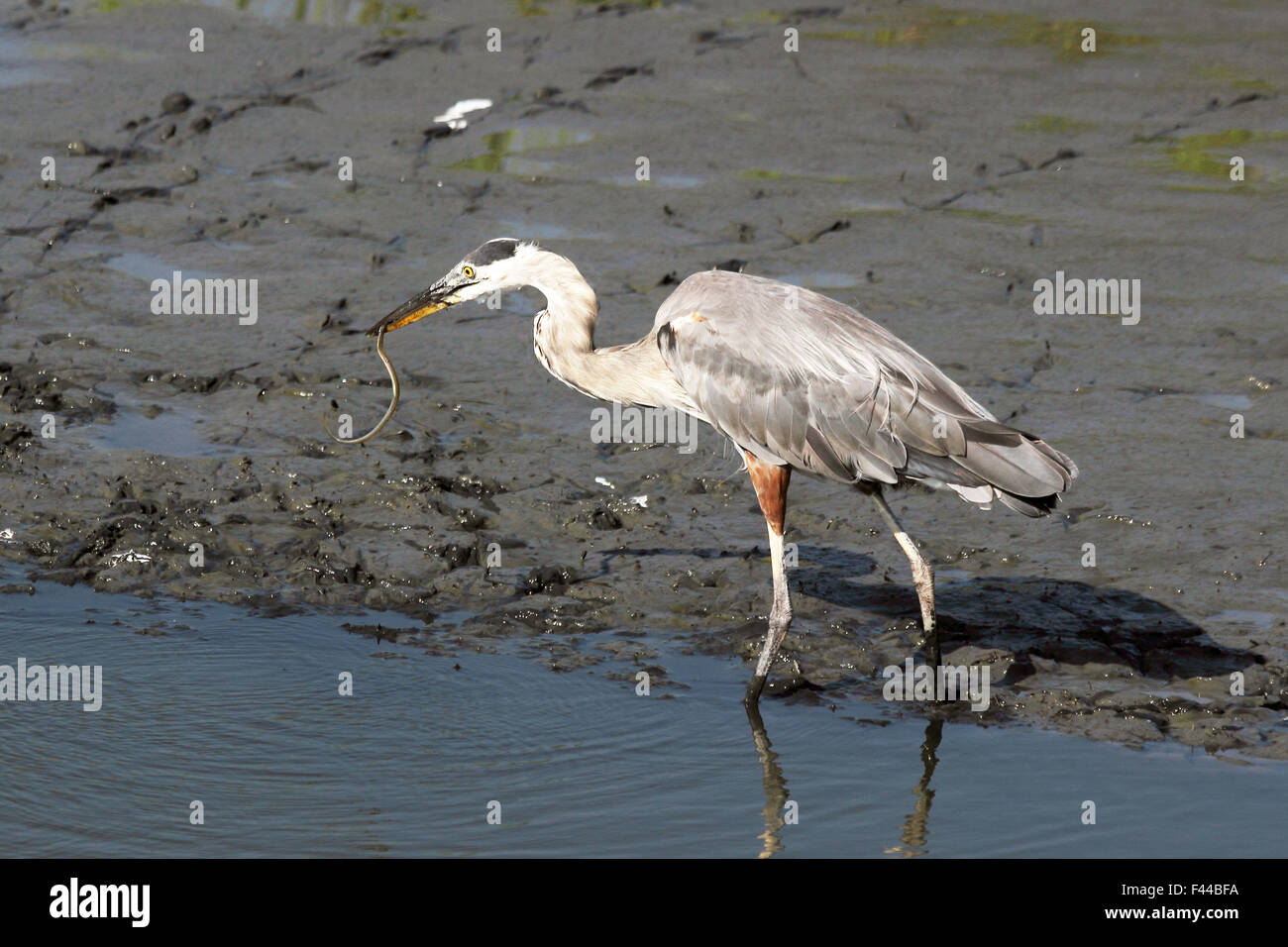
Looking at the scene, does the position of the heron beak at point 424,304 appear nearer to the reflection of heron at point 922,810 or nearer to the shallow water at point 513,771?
the shallow water at point 513,771

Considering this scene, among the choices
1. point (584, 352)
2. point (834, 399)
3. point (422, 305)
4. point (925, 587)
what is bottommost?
point (925, 587)

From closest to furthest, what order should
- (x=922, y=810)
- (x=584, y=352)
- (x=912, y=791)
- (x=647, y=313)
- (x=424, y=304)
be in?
(x=922, y=810), (x=912, y=791), (x=584, y=352), (x=424, y=304), (x=647, y=313)

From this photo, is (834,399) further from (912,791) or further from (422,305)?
(422,305)

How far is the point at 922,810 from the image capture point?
581cm

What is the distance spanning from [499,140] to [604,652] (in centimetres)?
672

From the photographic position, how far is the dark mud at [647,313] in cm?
723

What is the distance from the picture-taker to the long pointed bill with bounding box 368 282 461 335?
7.17 meters

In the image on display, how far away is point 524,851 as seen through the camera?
17.9 feet

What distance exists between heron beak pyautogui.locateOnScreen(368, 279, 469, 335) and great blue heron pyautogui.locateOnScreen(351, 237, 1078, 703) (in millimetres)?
157

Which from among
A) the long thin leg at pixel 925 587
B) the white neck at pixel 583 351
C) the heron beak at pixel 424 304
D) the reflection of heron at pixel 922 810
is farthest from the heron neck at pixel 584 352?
the reflection of heron at pixel 922 810

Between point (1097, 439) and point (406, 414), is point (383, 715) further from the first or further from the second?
point (1097, 439)

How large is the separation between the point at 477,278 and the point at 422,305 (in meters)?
0.28

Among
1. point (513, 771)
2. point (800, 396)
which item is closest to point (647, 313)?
point (800, 396)

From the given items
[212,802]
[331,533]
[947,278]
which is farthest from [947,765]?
[947,278]
